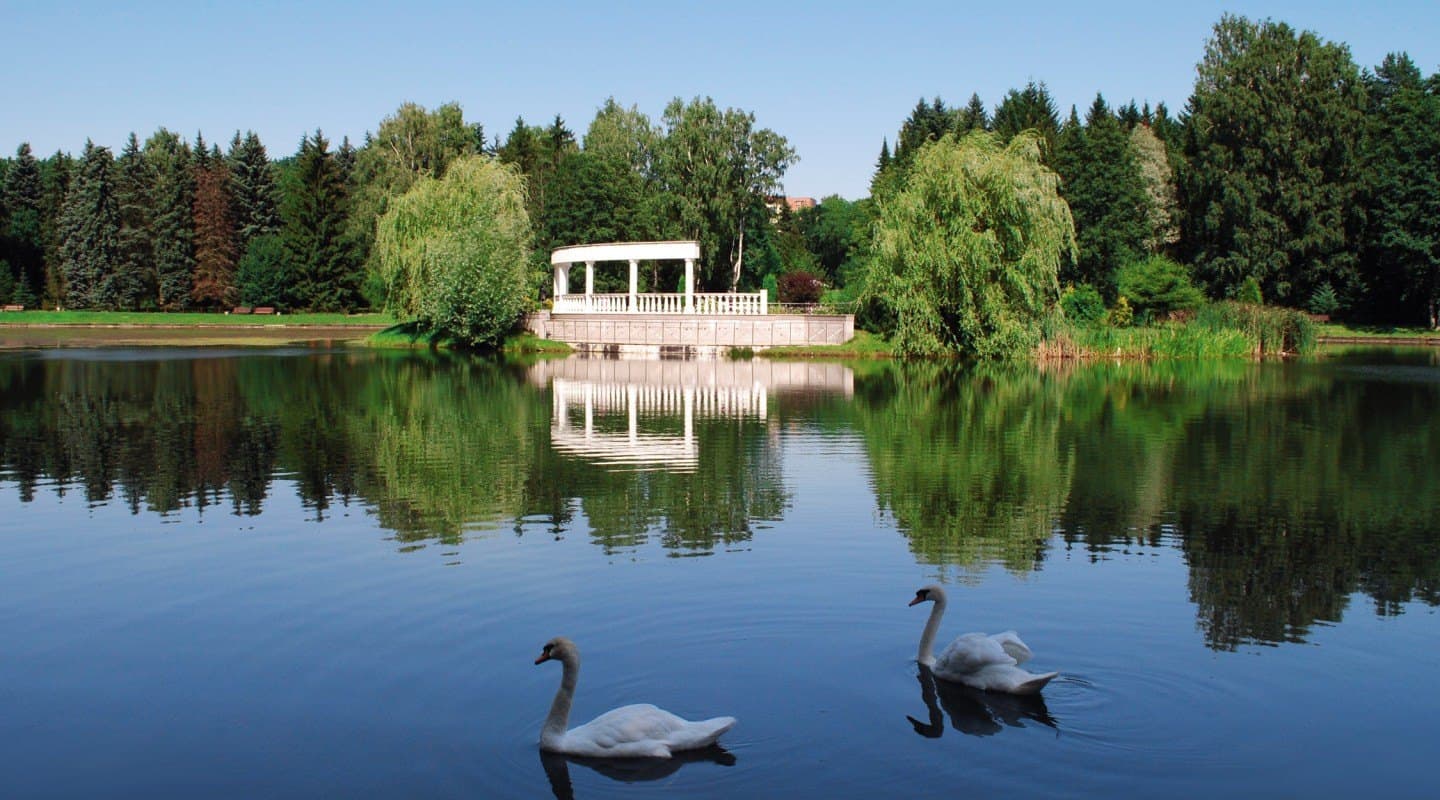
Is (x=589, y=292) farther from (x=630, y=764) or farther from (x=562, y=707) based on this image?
(x=630, y=764)

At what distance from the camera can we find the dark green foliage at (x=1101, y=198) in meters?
67.9

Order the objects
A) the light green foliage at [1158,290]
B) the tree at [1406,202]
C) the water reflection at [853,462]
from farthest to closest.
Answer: the tree at [1406,202]
the light green foliage at [1158,290]
the water reflection at [853,462]

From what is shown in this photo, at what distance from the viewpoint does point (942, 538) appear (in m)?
14.5

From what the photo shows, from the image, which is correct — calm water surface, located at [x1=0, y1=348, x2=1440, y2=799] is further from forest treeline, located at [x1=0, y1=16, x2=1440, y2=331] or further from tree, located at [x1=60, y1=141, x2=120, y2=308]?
tree, located at [x1=60, y1=141, x2=120, y2=308]

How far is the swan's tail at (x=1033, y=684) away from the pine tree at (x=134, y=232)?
94.4 metres

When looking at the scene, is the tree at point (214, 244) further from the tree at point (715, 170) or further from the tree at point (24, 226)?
the tree at point (715, 170)

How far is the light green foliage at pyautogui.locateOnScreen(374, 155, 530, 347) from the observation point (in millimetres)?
54344

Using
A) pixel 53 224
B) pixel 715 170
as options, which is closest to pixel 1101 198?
pixel 715 170

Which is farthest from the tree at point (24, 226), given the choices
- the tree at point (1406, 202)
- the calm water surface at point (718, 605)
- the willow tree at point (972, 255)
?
the tree at point (1406, 202)

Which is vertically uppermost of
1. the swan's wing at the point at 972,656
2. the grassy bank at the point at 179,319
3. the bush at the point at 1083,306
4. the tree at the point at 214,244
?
the tree at the point at 214,244

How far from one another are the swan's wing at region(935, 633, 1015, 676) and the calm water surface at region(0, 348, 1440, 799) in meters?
0.19

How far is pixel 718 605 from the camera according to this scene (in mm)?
11297

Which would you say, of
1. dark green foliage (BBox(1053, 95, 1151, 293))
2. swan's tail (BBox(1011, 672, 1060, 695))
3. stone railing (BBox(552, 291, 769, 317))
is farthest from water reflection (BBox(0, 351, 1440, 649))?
dark green foliage (BBox(1053, 95, 1151, 293))

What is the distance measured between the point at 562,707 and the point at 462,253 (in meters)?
47.8
